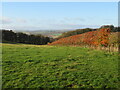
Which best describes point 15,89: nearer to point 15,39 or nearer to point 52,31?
point 15,39

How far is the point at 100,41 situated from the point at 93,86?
12093mm

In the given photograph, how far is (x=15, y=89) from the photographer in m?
4.44

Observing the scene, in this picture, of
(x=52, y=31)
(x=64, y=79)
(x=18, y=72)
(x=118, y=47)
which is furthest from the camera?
(x=52, y=31)

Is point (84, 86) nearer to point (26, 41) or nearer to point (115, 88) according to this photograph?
point (115, 88)

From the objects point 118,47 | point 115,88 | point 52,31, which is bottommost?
point 115,88

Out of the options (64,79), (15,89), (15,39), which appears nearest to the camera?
(15,89)

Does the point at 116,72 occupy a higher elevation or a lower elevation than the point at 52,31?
lower

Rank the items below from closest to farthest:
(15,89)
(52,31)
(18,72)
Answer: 1. (15,89)
2. (18,72)
3. (52,31)

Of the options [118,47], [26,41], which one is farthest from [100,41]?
[26,41]

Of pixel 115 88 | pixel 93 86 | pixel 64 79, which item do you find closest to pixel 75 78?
pixel 64 79

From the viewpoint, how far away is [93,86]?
15.4ft

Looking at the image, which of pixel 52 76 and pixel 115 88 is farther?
pixel 52 76

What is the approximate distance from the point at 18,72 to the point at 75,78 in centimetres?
255

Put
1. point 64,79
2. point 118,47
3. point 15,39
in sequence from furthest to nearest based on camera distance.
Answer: point 15,39, point 118,47, point 64,79
